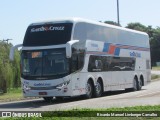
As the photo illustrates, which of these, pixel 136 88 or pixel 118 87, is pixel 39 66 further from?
pixel 136 88

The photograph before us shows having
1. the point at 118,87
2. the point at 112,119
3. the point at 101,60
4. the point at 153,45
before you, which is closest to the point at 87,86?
the point at 101,60

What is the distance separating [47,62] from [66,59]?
98 cm

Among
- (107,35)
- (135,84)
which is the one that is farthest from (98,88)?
(135,84)

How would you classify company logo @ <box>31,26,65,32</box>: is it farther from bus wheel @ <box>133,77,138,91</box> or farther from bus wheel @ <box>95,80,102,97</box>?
bus wheel @ <box>133,77,138,91</box>

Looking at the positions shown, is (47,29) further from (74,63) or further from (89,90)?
(89,90)

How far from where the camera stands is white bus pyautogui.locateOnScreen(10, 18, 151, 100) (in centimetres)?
2219

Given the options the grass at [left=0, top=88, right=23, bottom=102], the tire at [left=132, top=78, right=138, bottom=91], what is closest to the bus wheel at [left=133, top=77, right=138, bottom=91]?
the tire at [left=132, top=78, right=138, bottom=91]

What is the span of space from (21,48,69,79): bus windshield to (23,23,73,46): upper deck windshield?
0.48 m

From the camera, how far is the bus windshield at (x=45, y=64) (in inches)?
873

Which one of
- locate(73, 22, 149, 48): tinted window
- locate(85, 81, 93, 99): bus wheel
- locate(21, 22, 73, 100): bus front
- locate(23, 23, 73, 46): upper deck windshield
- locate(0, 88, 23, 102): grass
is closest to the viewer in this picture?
locate(21, 22, 73, 100): bus front

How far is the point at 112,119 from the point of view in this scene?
12.1m

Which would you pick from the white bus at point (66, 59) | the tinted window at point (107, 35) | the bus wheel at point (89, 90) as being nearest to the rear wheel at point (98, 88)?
the white bus at point (66, 59)

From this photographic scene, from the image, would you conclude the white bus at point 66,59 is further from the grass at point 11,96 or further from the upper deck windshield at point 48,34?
the grass at point 11,96

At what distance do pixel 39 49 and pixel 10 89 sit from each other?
19.9m
